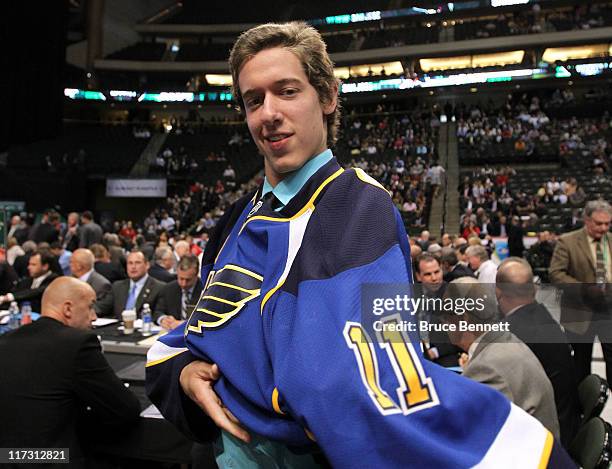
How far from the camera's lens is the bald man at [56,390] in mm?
2402

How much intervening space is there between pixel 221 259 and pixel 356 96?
2618 cm

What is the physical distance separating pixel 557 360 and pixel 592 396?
26cm

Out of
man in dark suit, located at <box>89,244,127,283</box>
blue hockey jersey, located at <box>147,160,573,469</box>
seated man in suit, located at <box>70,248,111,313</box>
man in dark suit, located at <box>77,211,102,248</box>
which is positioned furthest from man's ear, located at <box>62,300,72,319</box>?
man in dark suit, located at <box>77,211,102,248</box>

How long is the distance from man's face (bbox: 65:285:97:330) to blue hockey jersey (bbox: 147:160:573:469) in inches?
82.9

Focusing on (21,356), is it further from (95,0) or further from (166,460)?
(95,0)

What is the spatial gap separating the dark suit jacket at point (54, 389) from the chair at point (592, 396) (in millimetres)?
2288

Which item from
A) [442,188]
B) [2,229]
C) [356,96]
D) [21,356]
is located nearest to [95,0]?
[356,96]

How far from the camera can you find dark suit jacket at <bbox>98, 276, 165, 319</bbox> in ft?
17.0

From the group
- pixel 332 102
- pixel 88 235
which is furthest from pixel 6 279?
pixel 332 102

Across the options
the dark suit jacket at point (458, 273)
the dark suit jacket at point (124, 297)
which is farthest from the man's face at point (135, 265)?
the dark suit jacket at point (458, 273)

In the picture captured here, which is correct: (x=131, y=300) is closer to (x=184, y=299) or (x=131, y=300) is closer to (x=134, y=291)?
(x=134, y=291)

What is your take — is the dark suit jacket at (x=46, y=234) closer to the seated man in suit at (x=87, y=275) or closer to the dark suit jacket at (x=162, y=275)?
the dark suit jacket at (x=162, y=275)

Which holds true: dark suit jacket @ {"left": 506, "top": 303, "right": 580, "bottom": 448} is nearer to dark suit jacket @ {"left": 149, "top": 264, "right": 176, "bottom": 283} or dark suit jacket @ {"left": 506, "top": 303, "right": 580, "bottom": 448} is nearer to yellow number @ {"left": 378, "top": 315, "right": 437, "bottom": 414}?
yellow number @ {"left": 378, "top": 315, "right": 437, "bottom": 414}

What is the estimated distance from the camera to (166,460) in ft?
8.05
